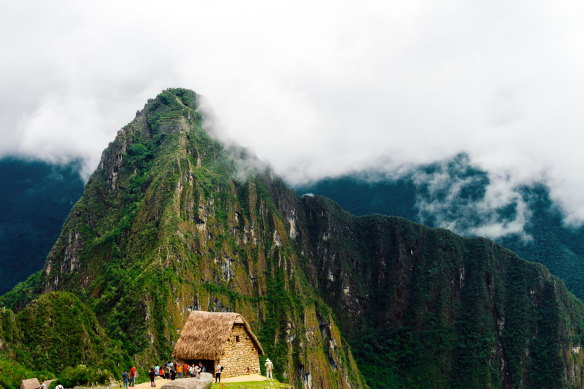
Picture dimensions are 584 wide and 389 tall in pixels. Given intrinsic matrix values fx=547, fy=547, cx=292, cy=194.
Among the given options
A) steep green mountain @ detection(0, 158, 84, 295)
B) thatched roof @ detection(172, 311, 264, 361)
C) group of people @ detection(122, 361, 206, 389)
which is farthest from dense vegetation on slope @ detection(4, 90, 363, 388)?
group of people @ detection(122, 361, 206, 389)

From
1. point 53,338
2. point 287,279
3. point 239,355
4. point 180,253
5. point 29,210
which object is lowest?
point 239,355

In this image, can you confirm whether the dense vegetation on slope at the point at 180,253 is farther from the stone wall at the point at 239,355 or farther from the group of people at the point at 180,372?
the stone wall at the point at 239,355

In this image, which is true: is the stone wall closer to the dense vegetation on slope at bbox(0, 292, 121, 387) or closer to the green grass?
the green grass

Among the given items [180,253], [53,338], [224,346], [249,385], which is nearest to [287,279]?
[180,253]

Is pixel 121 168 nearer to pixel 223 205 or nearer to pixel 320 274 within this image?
pixel 223 205

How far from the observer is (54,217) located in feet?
440

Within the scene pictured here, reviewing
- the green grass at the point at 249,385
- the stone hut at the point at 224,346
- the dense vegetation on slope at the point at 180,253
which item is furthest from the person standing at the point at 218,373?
the dense vegetation on slope at the point at 180,253

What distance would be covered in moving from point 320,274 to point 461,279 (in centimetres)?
4351

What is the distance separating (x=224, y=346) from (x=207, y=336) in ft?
7.74

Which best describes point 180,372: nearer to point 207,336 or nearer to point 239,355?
point 207,336

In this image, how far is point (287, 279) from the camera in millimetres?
129125

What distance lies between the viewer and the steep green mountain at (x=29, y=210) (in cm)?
12412

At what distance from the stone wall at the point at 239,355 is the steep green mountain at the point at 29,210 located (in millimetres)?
104932

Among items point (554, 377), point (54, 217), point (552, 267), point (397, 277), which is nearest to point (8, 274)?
point (54, 217)
